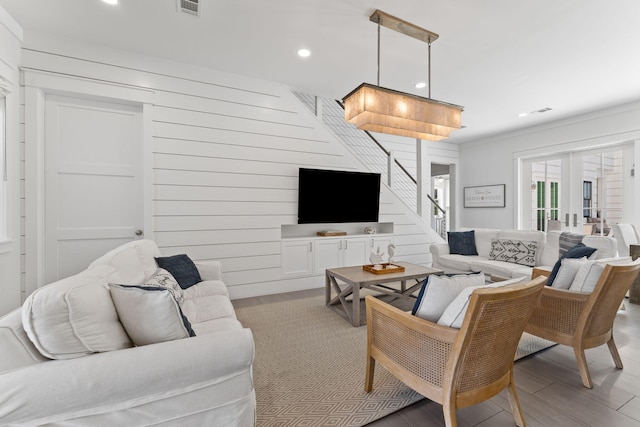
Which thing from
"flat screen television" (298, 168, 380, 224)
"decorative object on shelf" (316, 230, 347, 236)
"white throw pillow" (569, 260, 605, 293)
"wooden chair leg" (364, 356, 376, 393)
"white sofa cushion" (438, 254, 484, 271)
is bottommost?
"wooden chair leg" (364, 356, 376, 393)

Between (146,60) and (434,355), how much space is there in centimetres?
414

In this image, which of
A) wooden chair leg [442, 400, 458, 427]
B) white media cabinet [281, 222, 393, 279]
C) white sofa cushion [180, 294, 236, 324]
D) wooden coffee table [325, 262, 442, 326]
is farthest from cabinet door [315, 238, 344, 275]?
wooden chair leg [442, 400, 458, 427]

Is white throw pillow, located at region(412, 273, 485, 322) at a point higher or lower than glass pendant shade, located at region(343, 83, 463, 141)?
lower

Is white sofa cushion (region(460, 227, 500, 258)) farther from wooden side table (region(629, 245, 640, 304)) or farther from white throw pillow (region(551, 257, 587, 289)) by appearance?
white throw pillow (region(551, 257, 587, 289))

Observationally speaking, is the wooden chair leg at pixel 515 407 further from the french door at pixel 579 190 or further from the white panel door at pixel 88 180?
the french door at pixel 579 190

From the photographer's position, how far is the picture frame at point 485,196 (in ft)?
21.2

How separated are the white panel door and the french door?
22.6 feet

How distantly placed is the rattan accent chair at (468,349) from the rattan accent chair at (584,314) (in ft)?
2.56

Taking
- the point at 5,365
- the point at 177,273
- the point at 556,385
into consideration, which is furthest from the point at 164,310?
the point at 556,385

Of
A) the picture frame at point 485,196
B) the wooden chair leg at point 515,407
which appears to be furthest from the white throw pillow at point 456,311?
the picture frame at point 485,196

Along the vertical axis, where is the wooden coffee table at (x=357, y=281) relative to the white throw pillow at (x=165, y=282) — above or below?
below

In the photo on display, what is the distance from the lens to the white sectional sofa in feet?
11.1

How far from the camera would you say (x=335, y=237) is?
4680 millimetres

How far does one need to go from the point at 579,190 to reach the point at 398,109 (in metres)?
4.77
